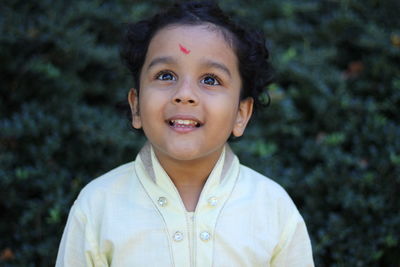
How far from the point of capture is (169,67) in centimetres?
198

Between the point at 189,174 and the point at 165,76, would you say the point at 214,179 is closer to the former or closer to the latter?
the point at 189,174

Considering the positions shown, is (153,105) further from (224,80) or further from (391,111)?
(391,111)

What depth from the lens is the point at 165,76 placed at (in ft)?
6.63

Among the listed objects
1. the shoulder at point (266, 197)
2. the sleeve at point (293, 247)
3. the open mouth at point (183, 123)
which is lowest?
the sleeve at point (293, 247)

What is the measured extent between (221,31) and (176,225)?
2.62 feet

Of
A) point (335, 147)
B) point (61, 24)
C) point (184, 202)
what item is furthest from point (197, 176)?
point (61, 24)

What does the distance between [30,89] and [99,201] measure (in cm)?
158

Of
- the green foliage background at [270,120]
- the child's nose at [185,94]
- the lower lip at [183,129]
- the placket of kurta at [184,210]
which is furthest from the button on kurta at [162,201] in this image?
the green foliage background at [270,120]

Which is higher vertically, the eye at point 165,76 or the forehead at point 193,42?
the forehead at point 193,42

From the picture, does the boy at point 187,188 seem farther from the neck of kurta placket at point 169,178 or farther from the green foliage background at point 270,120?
the green foliage background at point 270,120

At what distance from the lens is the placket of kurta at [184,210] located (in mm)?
1939

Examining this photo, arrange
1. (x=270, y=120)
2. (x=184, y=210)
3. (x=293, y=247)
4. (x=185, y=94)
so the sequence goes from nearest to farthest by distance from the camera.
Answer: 1. (x=185, y=94)
2. (x=184, y=210)
3. (x=293, y=247)
4. (x=270, y=120)

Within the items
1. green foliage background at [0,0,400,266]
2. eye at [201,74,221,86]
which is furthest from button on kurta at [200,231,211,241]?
green foliage background at [0,0,400,266]

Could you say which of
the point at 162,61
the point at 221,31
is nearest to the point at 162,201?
the point at 162,61
